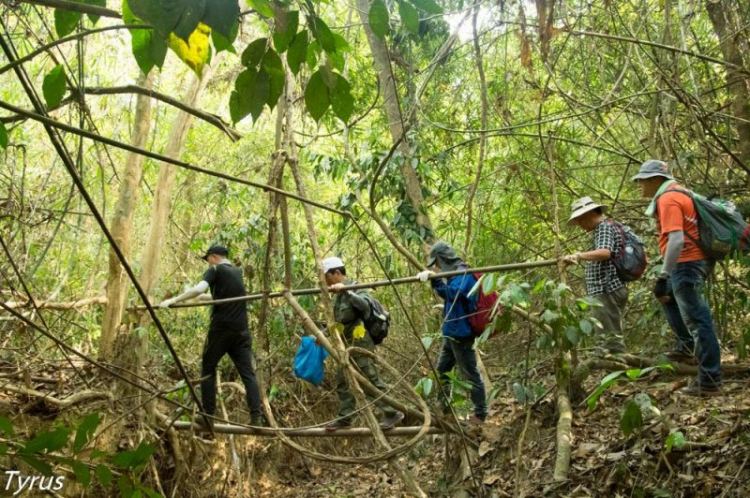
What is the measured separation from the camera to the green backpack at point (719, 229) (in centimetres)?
350

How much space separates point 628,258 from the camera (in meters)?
4.07

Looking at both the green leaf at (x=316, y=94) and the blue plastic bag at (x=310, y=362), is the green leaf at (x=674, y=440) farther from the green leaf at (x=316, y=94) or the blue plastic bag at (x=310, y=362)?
the green leaf at (x=316, y=94)

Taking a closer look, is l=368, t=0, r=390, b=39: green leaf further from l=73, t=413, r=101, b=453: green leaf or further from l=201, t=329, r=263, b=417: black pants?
l=201, t=329, r=263, b=417: black pants

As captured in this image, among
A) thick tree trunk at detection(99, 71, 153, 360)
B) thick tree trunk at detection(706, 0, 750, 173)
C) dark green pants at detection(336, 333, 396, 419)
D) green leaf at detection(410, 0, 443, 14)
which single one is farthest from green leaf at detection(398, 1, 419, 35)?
thick tree trunk at detection(99, 71, 153, 360)

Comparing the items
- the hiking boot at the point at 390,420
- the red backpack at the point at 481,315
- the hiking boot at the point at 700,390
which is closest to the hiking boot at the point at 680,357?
the hiking boot at the point at 700,390

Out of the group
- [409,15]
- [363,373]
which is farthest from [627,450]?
[409,15]

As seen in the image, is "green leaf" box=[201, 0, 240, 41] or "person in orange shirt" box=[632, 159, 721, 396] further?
"person in orange shirt" box=[632, 159, 721, 396]

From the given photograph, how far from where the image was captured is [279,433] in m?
3.19

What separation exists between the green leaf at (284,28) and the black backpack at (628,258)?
3287 millimetres

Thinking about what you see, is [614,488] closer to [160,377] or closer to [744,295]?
[744,295]

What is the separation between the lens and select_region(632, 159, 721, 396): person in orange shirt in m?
3.51

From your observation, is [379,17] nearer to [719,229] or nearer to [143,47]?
[143,47]

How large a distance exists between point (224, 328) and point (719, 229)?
3.32m

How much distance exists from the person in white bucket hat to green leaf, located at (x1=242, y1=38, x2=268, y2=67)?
320 centimetres
